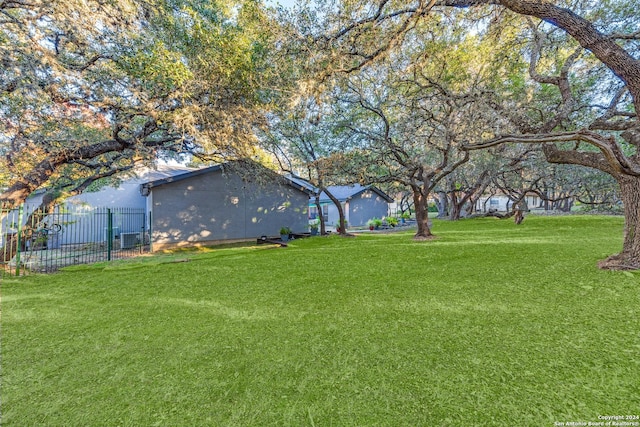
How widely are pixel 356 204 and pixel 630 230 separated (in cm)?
1917

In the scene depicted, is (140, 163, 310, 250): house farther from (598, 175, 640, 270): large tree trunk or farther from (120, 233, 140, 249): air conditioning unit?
(598, 175, 640, 270): large tree trunk

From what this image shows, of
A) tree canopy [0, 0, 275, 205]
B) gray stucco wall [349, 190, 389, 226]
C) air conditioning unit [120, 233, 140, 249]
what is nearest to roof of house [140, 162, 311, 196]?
air conditioning unit [120, 233, 140, 249]

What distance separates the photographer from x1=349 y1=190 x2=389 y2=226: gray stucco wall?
76.9ft

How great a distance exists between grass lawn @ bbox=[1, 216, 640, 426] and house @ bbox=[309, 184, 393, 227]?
18057 mm

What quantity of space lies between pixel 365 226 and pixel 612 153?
19.1 metres

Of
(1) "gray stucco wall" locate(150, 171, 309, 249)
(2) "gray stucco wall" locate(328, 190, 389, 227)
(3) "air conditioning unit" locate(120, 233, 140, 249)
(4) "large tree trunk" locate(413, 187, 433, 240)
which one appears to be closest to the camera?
(4) "large tree trunk" locate(413, 187, 433, 240)

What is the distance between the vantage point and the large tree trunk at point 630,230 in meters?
4.54

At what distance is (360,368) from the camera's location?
2.34 m

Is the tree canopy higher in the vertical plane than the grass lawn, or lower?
higher

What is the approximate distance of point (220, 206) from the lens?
14008 mm

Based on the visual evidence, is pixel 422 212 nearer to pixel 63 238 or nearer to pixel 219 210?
pixel 219 210

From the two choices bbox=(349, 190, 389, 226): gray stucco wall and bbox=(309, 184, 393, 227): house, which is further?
bbox=(349, 190, 389, 226): gray stucco wall

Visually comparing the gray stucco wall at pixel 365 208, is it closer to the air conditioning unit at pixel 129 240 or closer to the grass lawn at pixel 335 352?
the air conditioning unit at pixel 129 240

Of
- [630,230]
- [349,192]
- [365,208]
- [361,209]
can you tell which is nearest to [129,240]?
[349,192]
